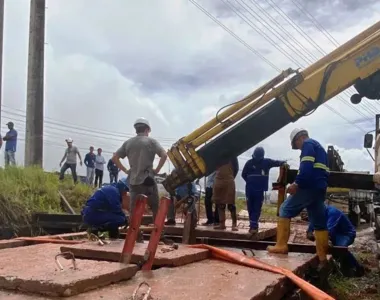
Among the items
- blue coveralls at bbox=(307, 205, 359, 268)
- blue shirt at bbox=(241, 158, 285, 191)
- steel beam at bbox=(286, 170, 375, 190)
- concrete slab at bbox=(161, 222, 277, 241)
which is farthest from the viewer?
blue shirt at bbox=(241, 158, 285, 191)

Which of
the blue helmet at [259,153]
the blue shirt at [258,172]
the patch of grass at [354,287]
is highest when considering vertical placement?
the blue helmet at [259,153]

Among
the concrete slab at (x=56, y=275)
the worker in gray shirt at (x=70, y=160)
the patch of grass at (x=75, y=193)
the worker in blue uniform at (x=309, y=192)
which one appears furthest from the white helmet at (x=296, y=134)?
the worker in gray shirt at (x=70, y=160)

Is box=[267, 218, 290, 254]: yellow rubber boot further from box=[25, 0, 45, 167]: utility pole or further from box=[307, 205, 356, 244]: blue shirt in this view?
box=[25, 0, 45, 167]: utility pole

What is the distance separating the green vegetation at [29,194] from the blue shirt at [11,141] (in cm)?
284

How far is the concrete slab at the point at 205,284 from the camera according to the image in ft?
11.9

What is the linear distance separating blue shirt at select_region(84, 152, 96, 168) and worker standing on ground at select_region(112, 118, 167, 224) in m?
11.9

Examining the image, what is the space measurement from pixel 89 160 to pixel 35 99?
4955 mm

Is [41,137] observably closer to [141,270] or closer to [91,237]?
[91,237]

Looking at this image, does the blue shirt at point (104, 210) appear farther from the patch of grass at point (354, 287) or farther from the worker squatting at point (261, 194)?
the patch of grass at point (354, 287)

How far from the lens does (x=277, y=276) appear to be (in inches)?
183

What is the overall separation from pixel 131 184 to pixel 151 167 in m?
0.34

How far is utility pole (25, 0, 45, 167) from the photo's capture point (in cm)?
1410

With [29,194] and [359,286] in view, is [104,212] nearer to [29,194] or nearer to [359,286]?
[359,286]

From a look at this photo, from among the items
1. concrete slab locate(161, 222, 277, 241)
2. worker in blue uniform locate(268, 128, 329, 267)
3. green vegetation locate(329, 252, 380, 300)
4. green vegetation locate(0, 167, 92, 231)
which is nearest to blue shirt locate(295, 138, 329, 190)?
worker in blue uniform locate(268, 128, 329, 267)
